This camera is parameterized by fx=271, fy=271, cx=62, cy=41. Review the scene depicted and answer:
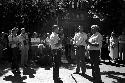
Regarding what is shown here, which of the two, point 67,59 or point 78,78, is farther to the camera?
point 67,59

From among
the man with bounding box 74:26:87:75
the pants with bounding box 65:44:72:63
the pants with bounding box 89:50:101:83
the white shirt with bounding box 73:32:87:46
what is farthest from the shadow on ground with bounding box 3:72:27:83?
the pants with bounding box 65:44:72:63

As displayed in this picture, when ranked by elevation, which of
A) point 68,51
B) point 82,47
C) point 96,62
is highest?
point 82,47

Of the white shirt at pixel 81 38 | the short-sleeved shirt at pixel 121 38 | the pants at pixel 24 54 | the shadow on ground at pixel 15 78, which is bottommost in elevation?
the shadow on ground at pixel 15 78

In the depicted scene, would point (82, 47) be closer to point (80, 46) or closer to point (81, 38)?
point (80, 46)

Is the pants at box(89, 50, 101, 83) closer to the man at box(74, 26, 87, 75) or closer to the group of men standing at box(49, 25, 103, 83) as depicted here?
the group of men standing at box(49, 25, 103, 83)

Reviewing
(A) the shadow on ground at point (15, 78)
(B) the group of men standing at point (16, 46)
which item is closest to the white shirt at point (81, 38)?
(A) the shadow on ground at point (15, 78)

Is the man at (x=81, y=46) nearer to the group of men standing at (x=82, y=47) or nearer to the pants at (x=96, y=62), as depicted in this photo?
the group of men standing at (x=82, y=47)

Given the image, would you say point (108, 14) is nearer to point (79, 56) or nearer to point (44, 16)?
point (79, 56)

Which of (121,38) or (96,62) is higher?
(121,38)

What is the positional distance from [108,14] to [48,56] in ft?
14.9

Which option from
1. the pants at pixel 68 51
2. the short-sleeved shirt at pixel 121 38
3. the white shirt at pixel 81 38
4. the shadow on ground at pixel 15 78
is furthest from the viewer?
the pants at pixel 68 51

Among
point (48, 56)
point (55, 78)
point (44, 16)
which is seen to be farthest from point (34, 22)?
point (55, 78)

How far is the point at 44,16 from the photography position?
21.7 metres

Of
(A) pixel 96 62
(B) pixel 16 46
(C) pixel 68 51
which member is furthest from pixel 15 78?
(C) pixel 68 51
